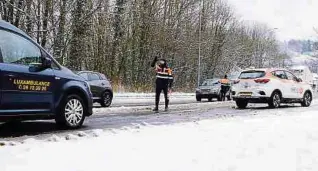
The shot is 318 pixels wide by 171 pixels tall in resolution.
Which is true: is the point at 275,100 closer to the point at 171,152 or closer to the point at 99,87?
the point at 99,87

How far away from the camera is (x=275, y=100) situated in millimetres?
18078

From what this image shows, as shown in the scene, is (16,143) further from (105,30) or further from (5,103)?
(105,30)

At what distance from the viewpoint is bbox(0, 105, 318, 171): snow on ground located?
5.59 metres

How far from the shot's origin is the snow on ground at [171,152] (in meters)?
5.59

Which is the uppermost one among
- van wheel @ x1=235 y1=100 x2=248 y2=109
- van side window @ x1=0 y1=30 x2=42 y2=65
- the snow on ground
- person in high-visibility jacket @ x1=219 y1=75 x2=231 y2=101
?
van side window @ x1=0 y1=30 x2=42 y2=65

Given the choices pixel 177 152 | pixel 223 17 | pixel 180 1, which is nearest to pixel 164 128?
pixel 177 152

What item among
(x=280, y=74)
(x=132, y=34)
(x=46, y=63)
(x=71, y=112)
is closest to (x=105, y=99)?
(x=280, y=74)

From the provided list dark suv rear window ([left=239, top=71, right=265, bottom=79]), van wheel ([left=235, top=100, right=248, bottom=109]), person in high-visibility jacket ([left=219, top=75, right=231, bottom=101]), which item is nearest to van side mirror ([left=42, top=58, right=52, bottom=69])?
dark suv rear window ([left=239, top=71, right=265, bottom=79])

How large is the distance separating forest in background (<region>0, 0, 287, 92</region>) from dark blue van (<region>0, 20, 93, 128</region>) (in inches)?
766

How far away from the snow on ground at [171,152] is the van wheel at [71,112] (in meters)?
1.40

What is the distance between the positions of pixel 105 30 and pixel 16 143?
29.3m

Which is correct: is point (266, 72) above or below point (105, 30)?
below

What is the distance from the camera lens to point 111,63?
37.6 m

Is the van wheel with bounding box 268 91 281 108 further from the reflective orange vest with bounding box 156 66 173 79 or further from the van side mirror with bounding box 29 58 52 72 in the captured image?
the van side mirror with bounding box 29 58 52 72
